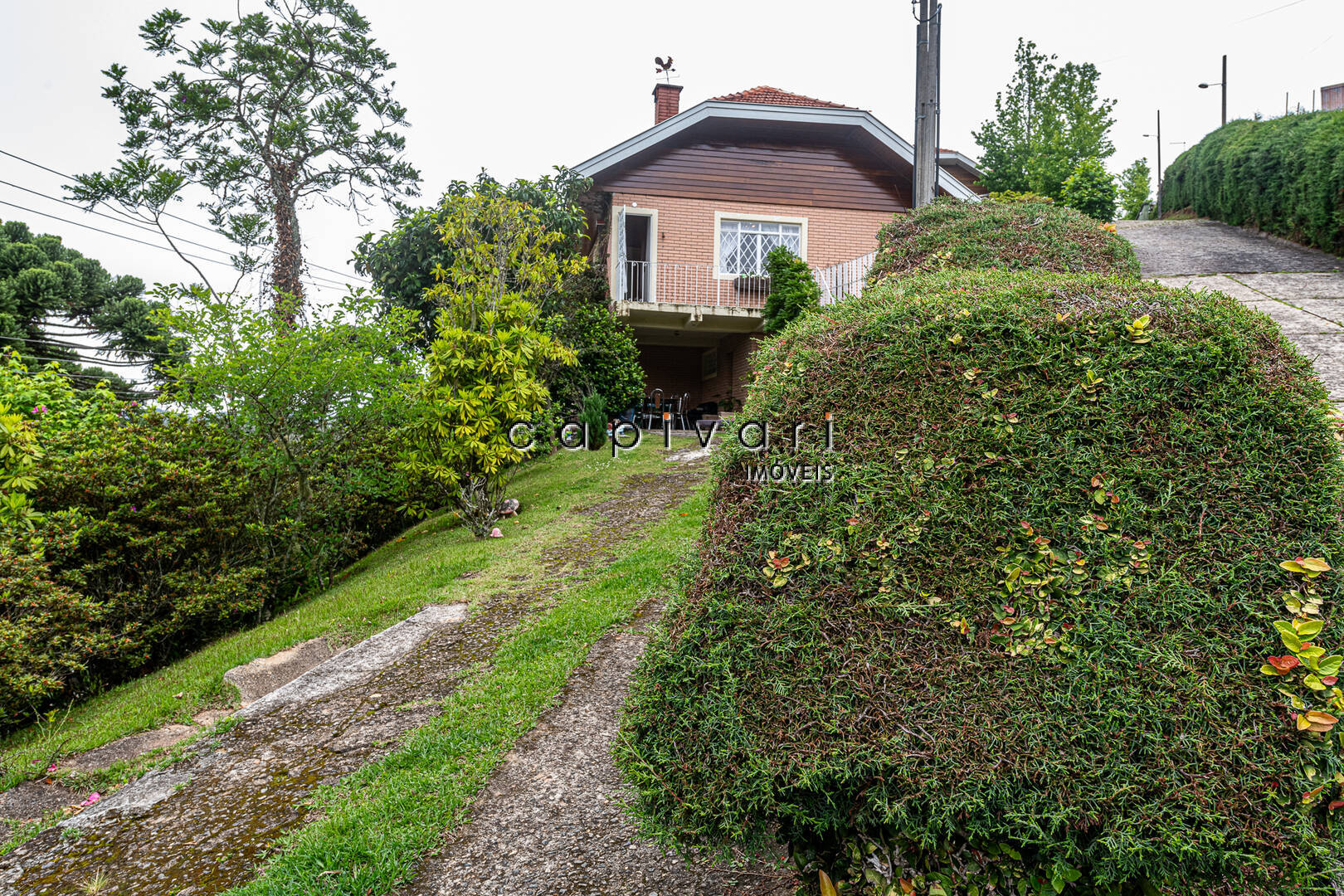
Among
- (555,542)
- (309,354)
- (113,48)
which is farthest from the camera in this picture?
(113,48)

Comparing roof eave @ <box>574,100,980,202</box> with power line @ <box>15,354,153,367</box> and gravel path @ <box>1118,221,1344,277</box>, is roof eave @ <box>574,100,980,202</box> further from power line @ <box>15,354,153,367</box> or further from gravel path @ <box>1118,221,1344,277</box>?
power line @ <box>15,354,153,367</box>

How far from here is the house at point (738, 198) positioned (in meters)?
16.4

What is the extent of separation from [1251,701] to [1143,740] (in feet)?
0.96

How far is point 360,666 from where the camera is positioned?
5398mm

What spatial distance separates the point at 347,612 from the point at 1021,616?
6.35 meters

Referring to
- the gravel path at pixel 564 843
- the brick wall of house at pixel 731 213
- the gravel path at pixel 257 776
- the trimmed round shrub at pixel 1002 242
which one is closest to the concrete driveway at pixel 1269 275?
the trimmed round shrub at pixel 1002 242

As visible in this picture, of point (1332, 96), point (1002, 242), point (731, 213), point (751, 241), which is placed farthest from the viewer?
point (1332, 96)

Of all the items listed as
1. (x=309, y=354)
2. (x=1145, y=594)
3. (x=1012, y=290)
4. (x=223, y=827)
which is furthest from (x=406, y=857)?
(x=309, y=354)

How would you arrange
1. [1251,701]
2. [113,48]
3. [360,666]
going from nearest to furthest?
[1251,701]
[360,666]
[113,48]

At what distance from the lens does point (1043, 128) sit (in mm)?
26125

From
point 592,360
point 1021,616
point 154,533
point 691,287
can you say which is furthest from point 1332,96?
point 154,533

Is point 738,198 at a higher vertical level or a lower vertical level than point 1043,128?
lower

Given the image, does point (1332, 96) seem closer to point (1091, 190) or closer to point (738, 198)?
point (1091, 190)

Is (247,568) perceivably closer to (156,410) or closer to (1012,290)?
(156,410)
